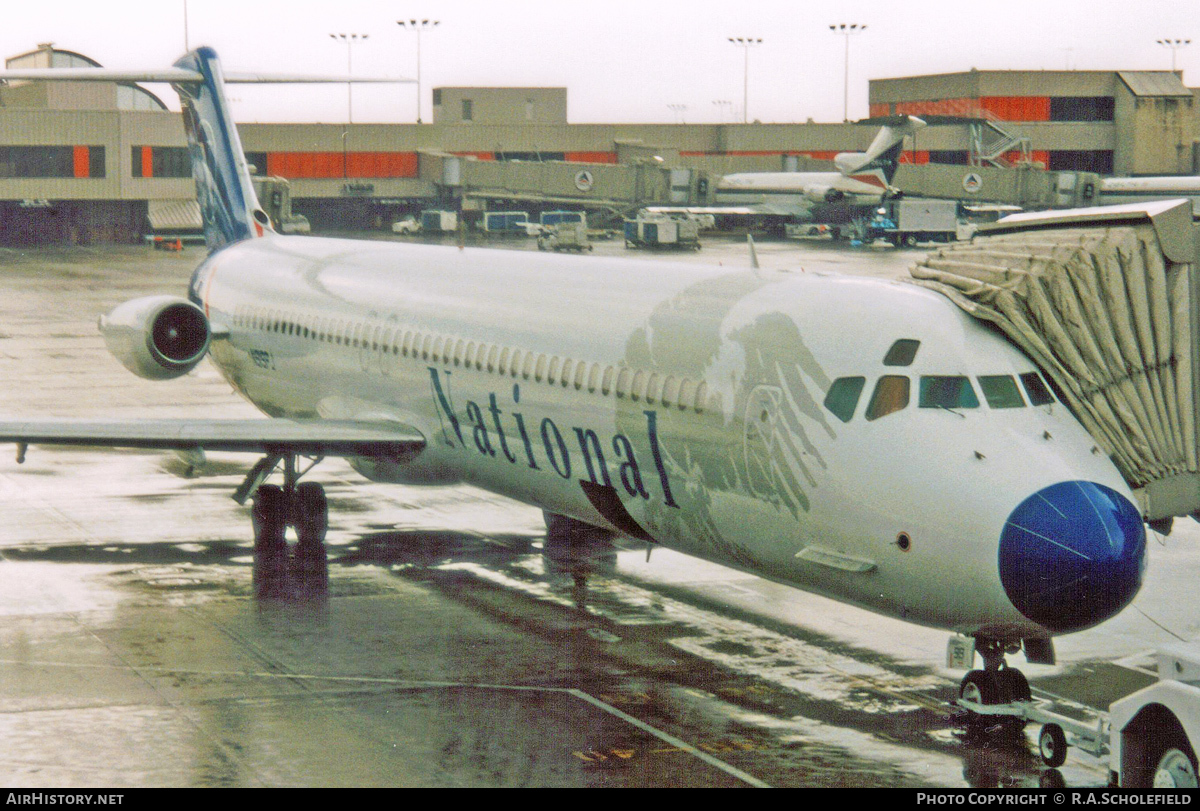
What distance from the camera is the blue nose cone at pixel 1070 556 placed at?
1157cm

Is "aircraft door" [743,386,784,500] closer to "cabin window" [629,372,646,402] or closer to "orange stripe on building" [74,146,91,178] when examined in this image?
"cabin window" [629,372,646,402]

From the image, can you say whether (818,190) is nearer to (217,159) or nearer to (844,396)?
(217,159)

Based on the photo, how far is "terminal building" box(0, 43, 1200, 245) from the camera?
300 feet

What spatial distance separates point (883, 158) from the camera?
3317 inches

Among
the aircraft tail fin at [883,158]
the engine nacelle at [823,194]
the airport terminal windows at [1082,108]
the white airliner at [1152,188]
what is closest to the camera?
the aircraft tail fin at [883,158]

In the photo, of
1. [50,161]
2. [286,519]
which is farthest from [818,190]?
[286,519]

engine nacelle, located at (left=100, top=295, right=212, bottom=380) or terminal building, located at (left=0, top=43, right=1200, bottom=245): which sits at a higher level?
terminal building, located at (left=0, top=43, right=1200, bottom=245)

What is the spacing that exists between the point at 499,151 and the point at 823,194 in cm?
2820

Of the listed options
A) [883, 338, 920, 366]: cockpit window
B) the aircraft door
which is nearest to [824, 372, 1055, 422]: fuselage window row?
[883, 338, 920, 366]: cockpit window

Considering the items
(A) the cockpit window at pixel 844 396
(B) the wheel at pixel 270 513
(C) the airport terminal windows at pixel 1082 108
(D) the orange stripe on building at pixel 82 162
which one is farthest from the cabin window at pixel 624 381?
(C) the airport terminal windows at pixel 1082 108

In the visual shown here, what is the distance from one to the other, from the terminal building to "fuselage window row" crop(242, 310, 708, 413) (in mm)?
65479

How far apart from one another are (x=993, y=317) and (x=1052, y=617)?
2559 mm

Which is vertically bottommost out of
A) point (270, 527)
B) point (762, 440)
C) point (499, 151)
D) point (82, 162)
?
point (270, 527)

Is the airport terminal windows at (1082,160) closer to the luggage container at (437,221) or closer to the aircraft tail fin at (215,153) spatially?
the luggage container at (437,221)
